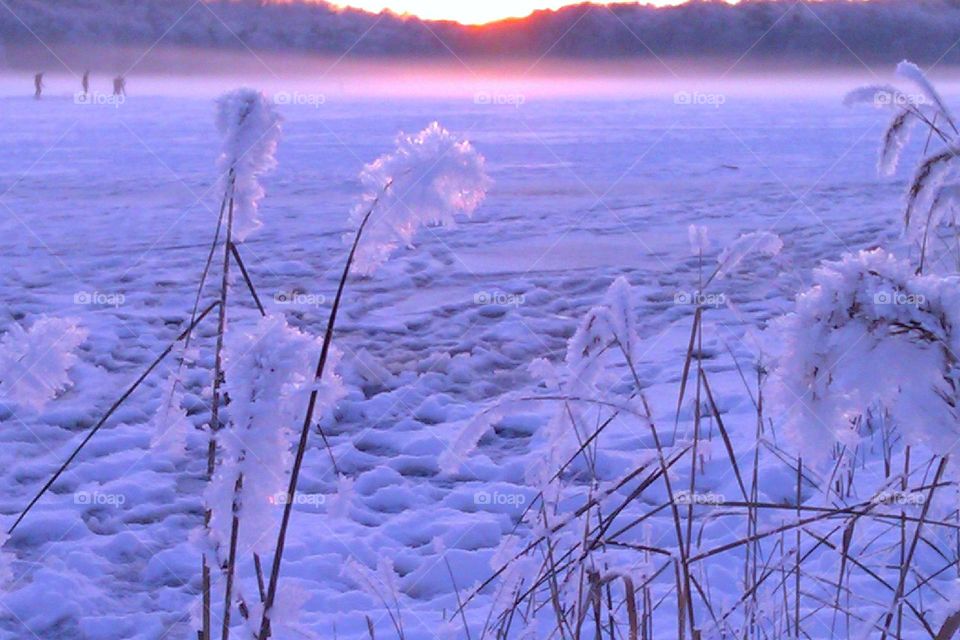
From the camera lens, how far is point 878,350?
91 cm

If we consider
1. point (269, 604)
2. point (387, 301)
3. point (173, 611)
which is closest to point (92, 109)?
point (387, 301)

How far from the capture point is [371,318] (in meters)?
6.02

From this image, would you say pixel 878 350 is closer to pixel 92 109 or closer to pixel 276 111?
pixel 276 111

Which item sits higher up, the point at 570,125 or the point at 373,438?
the point at 570,125

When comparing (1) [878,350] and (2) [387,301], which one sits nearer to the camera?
(1) [878,350]

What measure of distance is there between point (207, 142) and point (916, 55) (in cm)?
7249

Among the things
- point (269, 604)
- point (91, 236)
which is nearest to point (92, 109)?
point (91, 236)

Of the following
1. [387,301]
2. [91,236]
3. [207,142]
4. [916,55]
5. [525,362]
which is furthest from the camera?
[916,55]

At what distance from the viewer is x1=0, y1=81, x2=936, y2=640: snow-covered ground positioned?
3107 millimetres

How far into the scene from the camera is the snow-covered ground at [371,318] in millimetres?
3107

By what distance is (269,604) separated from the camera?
1380 mm

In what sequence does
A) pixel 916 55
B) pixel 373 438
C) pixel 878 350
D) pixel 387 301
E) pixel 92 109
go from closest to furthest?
pixel 878 350
pixel 373 438
pixel 387 301
pixel 92 109
pixel 916 55

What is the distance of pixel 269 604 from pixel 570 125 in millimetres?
20037

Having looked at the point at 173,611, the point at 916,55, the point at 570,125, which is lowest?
the point at 173,611
